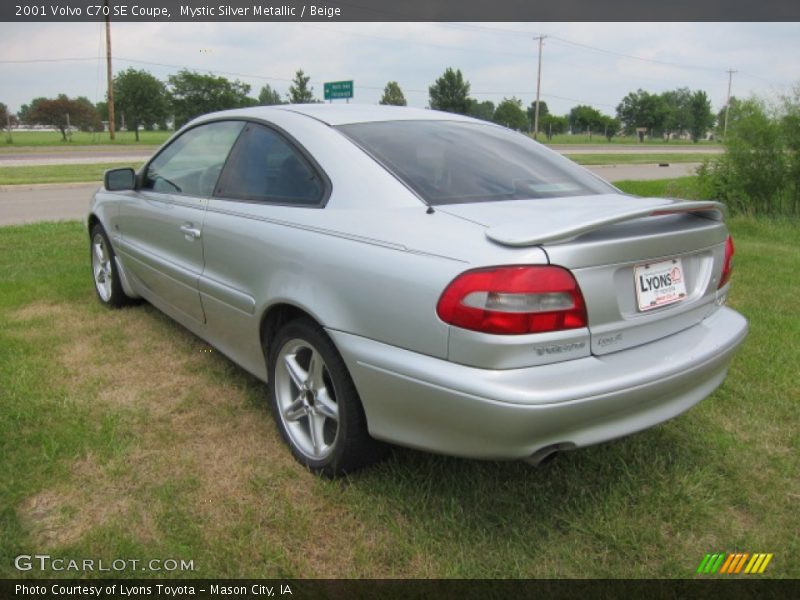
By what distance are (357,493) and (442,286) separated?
38.8 inches

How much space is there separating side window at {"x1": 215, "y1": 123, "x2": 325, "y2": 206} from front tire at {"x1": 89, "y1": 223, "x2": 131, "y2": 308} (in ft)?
6.49

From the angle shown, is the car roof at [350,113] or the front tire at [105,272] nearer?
the car roof at [350,113]

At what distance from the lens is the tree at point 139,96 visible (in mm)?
57719

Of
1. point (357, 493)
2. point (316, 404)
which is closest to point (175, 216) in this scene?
point (316, 404)

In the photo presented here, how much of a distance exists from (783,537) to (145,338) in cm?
378

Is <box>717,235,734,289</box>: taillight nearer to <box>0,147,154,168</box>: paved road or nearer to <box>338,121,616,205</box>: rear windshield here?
<box>338,121,616,205</box>: rear windshield

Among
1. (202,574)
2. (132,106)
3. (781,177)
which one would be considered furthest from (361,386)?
(132,106)

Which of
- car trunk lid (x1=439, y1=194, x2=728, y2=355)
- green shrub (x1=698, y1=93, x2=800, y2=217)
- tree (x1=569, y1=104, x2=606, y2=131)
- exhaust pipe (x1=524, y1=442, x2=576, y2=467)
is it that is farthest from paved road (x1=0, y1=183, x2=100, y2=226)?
tree (x1=569, y1=104, x2=606, y2=131)

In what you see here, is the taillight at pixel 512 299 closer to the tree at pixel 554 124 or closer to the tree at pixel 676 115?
the tree at pixel 554 124

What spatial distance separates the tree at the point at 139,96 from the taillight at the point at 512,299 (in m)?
61.5

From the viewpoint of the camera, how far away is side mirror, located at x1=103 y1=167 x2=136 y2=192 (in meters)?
4.39

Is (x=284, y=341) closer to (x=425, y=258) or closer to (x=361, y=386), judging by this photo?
(x=361, y=386)

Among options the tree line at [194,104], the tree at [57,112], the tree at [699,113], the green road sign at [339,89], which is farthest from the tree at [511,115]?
the green road sign at [339,89]

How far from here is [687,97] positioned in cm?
10819
